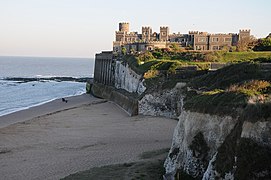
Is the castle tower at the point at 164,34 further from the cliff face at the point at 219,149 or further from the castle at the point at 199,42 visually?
the cliff face at the point at 219,149

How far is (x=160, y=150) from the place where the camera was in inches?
724

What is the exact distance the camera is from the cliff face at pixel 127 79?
122 ft

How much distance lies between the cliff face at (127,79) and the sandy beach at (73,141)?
12.5 feet

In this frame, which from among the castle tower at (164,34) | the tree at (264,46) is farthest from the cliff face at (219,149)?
the castle tower at (164,34)

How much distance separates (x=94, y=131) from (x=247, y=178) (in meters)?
17.0

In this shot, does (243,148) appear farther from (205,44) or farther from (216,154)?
(205,44)

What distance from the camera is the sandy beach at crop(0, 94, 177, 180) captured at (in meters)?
17.6

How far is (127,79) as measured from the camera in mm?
45969

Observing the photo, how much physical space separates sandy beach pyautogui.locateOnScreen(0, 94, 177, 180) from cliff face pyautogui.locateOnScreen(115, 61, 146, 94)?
12.5 ft

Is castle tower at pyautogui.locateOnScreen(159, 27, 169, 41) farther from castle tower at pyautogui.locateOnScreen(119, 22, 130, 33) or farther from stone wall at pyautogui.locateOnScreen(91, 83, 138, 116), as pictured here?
stone wall at pyautogui.locateOnScreen(91, 83, 138, 116)

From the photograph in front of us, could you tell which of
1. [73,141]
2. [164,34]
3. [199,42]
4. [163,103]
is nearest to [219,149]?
[73,141]

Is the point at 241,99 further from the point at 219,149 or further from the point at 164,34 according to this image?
the point at 164,34

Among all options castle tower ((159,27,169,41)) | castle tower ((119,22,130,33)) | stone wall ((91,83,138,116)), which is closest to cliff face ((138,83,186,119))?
stone wall ((91,83,138,116))

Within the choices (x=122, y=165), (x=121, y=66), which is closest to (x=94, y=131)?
(x=122, y=165)
